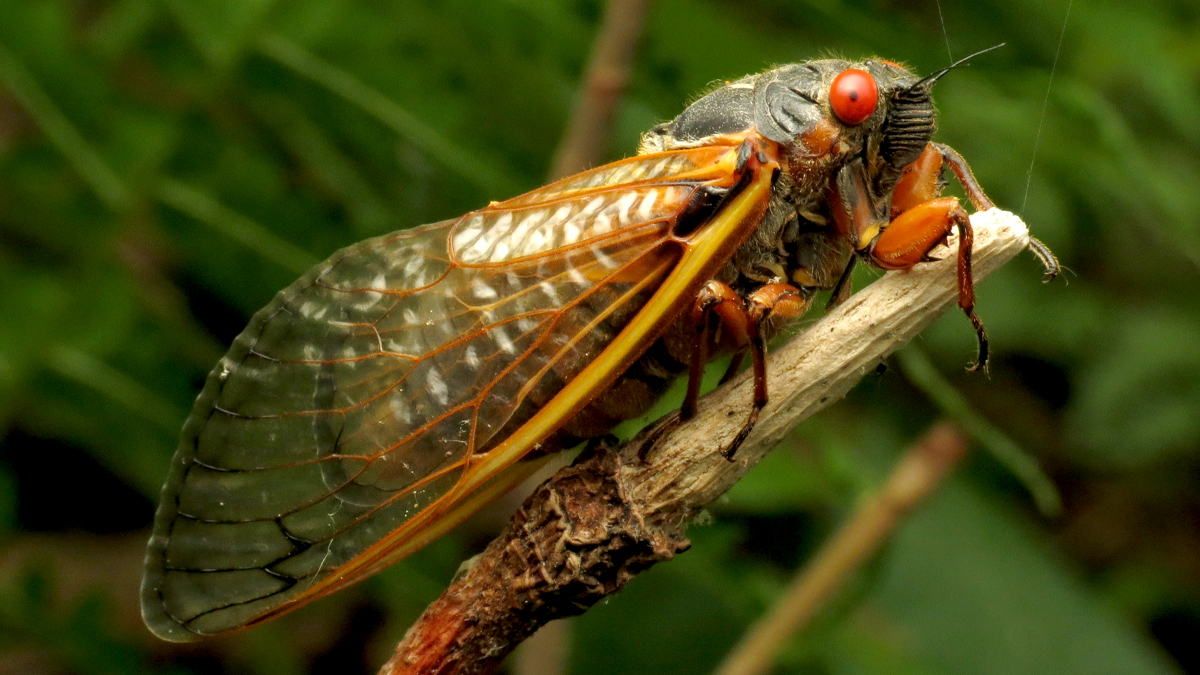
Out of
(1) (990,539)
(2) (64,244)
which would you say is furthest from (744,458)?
(1) (990,539)

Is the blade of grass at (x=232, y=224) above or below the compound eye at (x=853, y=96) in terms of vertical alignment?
above

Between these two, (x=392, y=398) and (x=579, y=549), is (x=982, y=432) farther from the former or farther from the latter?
(x=392, y=398)

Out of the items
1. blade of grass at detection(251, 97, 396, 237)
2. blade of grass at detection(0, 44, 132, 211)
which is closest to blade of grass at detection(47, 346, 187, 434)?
blade of grass at detection(0, 44, 132, 211)

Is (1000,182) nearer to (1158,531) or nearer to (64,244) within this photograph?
(1158,531)

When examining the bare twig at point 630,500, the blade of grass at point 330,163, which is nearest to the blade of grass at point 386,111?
the blade of grass at point 330,163

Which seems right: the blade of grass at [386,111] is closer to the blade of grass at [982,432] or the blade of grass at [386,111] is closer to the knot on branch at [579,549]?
the blade of grass at [982,432]

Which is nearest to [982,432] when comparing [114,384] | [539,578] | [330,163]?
[539,578]

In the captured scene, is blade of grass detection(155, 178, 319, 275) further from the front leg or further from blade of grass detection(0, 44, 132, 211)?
the front leg
